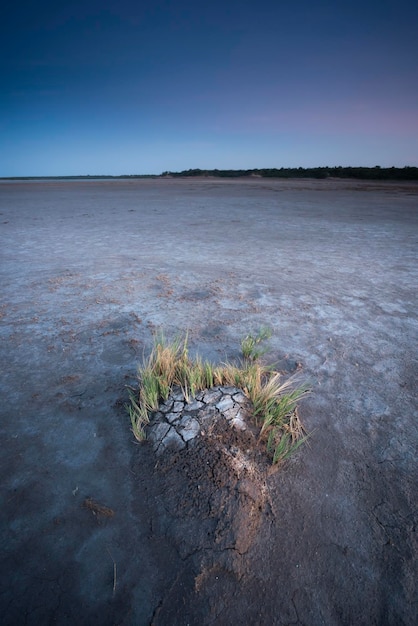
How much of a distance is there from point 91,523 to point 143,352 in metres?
1.34

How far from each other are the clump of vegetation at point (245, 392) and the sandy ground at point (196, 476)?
0.11m

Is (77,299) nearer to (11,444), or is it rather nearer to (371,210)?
(11,444)

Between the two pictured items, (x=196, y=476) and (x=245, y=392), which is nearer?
(x=196, y=476)

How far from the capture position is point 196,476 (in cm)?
161

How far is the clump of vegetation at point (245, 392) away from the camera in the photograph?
184cm

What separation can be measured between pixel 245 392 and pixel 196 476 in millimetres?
637

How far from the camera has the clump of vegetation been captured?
6.03ft

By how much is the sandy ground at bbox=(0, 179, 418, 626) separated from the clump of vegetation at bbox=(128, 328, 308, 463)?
0.11m

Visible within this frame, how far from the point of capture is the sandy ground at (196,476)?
124cm

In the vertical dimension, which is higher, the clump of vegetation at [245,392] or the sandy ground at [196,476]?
the clump of vegetation at [245,392]

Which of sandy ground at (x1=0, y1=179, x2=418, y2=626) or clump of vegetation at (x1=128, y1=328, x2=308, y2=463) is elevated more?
clump of vegetation at (x1=128, y1=328, x2=308, y2=463)

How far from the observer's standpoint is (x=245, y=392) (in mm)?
2080

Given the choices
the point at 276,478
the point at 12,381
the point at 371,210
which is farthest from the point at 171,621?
the point at 371,210

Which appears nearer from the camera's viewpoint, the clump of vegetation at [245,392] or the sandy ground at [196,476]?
the sandy ground at [196,476]
